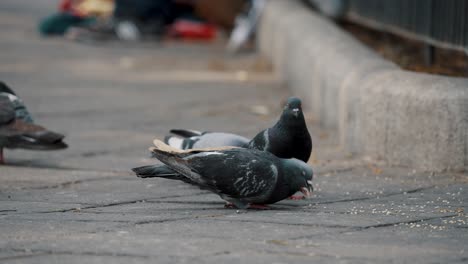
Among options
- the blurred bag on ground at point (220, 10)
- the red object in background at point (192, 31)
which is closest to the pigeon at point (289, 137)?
the red object in background at point (192, 31)

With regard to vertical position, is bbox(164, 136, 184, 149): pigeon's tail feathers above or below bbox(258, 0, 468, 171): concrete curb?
below

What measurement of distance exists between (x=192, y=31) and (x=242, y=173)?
11096 millimetres

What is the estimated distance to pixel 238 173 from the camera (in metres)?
5.37

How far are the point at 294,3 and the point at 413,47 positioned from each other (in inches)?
125

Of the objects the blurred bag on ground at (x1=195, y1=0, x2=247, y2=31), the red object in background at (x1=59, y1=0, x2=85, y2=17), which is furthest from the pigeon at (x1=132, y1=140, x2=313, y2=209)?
the red object in background at (x1=59, y1=0, x2=85, y2=17)

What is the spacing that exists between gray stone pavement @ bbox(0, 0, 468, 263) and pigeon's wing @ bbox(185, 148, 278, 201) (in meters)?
0.12

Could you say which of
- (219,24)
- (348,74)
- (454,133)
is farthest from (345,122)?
(219,24)

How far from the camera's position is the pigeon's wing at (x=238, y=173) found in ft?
17.6

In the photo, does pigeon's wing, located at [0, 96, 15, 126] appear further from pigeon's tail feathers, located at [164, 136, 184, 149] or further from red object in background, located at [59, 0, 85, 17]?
red object in background, located at [59, 0, 85, 17]

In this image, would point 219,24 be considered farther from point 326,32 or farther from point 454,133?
point 454,133

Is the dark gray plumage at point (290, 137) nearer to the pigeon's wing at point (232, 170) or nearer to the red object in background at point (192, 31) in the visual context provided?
the pigeon's wing at point (232, 170)

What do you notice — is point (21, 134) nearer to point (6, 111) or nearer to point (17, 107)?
point (6, 111)

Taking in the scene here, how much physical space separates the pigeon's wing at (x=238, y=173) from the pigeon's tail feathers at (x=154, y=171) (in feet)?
0.70

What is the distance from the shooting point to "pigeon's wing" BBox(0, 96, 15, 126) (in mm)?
7004
